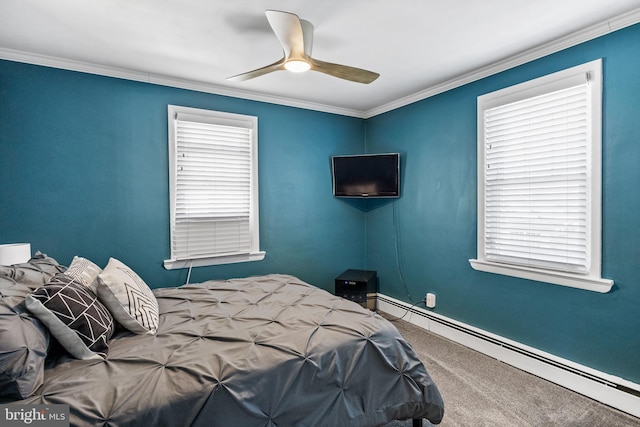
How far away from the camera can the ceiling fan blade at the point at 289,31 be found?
1.76 m

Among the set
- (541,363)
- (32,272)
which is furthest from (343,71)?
(541,363)

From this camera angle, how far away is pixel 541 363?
2.46 m

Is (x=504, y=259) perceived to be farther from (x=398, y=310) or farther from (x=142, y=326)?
(x=142, y=326)

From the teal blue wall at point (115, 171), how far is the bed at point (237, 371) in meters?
0.84

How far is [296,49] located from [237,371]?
6.06ft

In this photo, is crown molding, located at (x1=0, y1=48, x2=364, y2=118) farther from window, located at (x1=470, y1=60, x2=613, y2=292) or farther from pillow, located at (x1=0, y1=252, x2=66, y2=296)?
window, located at (x1=470, y1=60, x2=613, y2=292)

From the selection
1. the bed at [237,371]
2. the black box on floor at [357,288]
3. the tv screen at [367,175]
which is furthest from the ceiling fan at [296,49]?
the black box on floor at [357,288]

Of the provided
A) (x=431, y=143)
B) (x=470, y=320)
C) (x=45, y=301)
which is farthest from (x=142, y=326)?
(x=431, y=143)

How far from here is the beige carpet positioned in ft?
6.40

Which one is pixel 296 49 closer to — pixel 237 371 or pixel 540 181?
pixel 237 371

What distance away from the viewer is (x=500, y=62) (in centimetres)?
272

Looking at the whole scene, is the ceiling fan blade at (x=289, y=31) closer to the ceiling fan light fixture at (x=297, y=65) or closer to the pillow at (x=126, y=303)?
the ceiling fan light fixture at (x=297, y=65)

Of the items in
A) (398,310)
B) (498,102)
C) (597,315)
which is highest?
(498,102)

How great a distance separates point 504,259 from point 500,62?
170cm
